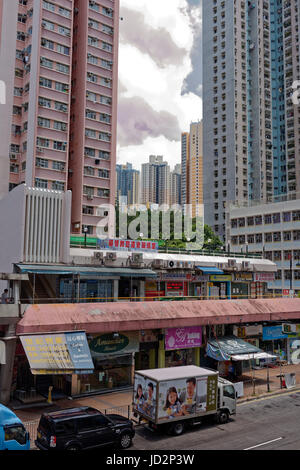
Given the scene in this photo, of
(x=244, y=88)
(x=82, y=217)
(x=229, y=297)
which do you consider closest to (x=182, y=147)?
(x=244, y=88)

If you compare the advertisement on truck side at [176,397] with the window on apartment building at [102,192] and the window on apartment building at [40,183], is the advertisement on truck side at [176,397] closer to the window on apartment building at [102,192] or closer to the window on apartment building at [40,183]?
the window on apartment building at [40,183]

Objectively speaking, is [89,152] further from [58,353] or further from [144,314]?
[58,353]

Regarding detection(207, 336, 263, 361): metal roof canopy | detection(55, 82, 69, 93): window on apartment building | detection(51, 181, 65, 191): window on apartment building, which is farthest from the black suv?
detection(55, 82, 69, 93): window on apartment building

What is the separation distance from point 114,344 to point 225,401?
29.7ft

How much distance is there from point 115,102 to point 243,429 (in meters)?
62.8

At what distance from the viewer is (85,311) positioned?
89.6 ft

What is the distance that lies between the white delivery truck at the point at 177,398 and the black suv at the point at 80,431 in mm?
1741

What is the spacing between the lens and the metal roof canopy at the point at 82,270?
27148 mm

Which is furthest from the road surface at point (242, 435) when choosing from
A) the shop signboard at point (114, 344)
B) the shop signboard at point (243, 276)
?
the shop signboard at point (243, 276)

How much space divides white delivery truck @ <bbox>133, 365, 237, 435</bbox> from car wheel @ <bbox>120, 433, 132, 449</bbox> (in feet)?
5.04

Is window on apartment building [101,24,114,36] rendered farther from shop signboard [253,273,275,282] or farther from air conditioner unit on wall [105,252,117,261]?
air conditioner unit on wall [105,252,117,261]

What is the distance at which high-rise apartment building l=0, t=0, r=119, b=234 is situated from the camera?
64938 mm

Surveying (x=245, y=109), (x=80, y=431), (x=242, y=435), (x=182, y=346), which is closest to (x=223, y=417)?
(x=242, y=435)

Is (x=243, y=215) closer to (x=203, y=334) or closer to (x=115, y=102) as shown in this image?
(x=115, y=102)
